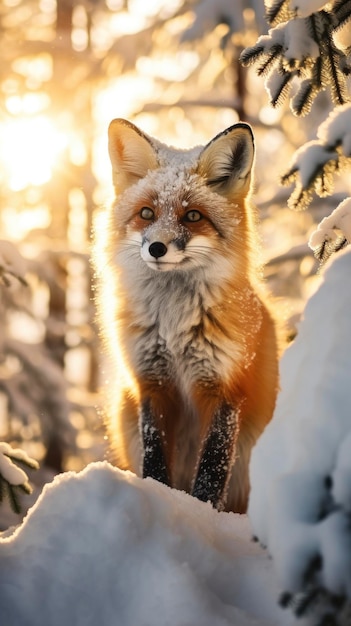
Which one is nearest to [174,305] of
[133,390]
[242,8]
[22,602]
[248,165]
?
[133,390]

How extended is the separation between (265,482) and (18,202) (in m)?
11.0

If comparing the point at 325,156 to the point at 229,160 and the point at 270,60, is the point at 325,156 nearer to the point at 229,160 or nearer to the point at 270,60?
the point at 270,60

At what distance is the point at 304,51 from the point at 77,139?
8705 millimetres

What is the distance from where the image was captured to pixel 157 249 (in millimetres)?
3484

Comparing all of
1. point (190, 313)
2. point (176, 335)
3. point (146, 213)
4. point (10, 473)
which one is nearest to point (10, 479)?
point (10, 473)

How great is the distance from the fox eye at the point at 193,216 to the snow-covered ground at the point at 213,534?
1.69 meters

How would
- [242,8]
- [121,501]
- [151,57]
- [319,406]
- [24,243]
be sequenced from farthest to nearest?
1. [24,243]
2. [151,57]
3. [242,8]
4. [121,501]
5. [319,406]

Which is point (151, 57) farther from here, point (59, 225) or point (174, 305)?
point (174, 305)

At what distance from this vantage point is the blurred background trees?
31.6 feet

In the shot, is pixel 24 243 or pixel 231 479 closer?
pixel 231 479

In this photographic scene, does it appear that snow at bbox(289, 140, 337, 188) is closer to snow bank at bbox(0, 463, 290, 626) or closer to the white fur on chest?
snow bank at bbox(0, 463, 290, 626)

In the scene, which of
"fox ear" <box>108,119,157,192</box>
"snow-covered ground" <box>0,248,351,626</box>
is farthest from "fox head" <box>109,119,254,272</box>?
"snow-covered ground" <box>0,248,351,626</box>

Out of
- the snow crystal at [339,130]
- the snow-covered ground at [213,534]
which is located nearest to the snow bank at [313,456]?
the snow-covered ground at [213,534]

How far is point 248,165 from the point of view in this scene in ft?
12.7
